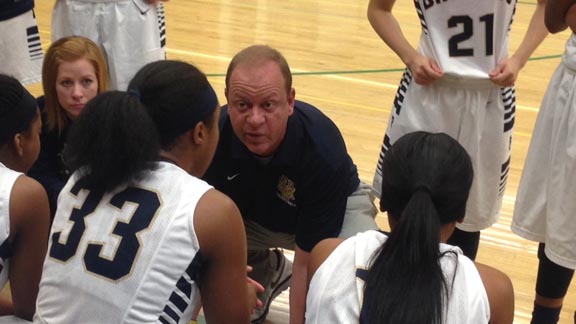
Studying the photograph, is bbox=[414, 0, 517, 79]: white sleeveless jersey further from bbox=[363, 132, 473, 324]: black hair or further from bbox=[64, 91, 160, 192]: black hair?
bbox=[64, 91, 160, 192]: black hair

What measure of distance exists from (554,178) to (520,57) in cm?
49

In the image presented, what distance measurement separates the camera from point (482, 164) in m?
3.40

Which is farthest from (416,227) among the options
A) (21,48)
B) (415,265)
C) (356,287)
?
(21,48)

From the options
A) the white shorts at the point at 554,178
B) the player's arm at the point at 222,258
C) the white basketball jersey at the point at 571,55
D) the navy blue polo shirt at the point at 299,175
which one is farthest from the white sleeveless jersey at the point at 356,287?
the white basketball jersey at the point at 571,55

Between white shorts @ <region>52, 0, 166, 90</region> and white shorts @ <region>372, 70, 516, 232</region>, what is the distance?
150cm

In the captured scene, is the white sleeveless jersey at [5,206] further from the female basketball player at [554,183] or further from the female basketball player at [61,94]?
the female basketball player at [554,183]

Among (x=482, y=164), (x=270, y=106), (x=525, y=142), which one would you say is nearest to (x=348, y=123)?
(x=525, y=142)

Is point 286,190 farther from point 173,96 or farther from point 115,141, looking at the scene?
point 115,141

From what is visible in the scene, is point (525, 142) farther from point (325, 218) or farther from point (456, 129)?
point (325, 218)

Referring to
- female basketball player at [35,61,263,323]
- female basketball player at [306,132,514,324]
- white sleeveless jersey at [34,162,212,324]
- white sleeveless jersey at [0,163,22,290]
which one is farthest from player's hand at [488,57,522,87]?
white sleeveless jersey at [0,163,22,290]

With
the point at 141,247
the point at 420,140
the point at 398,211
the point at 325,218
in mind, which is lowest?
the point at 325,218

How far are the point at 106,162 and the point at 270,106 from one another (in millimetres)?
911

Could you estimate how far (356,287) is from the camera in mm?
1964

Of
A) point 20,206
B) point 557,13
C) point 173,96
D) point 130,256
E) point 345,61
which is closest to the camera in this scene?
point 130,256
